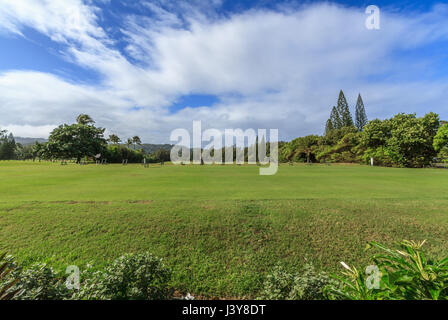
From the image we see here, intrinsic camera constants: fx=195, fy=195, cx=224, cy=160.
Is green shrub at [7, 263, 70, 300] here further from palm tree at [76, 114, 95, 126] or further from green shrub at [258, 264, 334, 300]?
palm tree at [76, 114, 95, 126]

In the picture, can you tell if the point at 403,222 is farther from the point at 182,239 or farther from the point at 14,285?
the point at 14,285

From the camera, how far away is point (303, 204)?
6094 mm

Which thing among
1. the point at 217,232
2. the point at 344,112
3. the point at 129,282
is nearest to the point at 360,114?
the point at 344,112

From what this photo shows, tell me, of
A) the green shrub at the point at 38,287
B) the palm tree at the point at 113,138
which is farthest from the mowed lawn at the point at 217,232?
the palm tree at the point at 113,138

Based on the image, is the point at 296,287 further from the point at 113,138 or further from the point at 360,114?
the point at 113,138

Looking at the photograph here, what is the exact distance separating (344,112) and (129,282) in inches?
2283

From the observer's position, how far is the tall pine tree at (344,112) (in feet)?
159

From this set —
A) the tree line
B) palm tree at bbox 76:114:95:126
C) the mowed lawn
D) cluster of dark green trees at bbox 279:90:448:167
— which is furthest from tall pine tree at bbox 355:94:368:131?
palm tree at bbox 76:114:95:126

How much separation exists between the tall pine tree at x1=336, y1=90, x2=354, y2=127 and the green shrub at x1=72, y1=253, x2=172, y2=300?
56206 millimetres

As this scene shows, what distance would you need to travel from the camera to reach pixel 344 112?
161 feet
